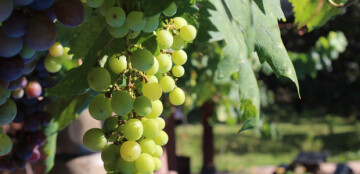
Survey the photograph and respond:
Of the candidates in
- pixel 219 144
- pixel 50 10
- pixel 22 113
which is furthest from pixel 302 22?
pixel 219 144

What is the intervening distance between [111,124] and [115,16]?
145 mm

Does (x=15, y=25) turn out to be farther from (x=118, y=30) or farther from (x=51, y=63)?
(x=51, y=63)

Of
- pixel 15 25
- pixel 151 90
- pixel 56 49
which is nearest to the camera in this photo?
pixel 15 25

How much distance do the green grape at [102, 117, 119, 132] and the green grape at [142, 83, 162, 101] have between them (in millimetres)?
51

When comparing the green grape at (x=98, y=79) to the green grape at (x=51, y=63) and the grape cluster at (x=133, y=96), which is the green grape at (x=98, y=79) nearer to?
the grape cluster at (x=133, y=96)

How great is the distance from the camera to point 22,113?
82 centimetres

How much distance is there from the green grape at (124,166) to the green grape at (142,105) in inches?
2.5

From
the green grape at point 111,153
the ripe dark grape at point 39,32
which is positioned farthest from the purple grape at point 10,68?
the green grape at point 111,153

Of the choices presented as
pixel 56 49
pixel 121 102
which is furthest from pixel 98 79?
pixel 56 49

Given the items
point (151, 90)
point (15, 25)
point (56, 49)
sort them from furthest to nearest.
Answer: point (56, 49), point (151, 90), point (15, 25)

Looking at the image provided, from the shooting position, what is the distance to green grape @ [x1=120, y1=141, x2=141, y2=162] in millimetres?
459

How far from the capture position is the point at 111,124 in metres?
0.48

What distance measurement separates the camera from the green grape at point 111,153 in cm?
47

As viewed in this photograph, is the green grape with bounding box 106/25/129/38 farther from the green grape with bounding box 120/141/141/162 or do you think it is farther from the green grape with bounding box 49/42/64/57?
the green grape with bounding box 49/42/64/57
